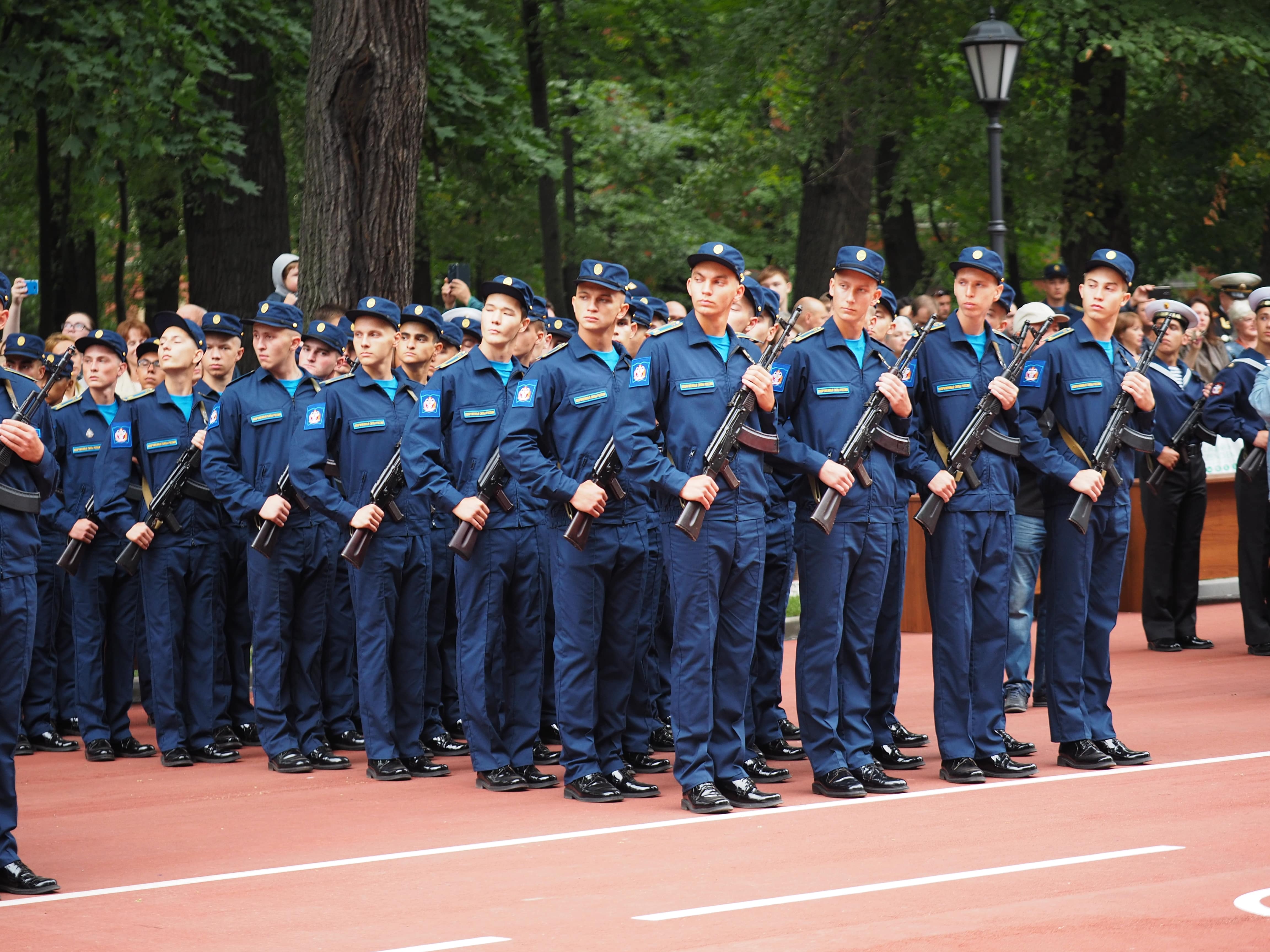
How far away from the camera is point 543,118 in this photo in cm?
2270

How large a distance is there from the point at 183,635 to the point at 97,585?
72cm

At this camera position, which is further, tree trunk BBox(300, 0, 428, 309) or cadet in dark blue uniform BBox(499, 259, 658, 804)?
tree trunk BBox(300, 0, 428, 309)

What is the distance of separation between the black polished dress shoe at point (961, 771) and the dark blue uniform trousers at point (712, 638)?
1103mm

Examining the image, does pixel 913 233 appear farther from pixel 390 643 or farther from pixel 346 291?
pixel 390 643

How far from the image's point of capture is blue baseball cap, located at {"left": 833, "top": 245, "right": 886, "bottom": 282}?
27.6 ft

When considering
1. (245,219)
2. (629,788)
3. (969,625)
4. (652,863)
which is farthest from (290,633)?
(245,219)

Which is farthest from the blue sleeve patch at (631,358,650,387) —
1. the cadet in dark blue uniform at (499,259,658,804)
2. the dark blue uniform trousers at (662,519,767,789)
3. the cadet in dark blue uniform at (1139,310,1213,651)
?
the cadet in dark blue uniform at (1139,310,1213,651)

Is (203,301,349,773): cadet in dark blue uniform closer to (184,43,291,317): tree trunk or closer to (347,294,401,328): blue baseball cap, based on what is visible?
(347,294,401,328): blue baseball cap

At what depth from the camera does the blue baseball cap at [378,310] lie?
9.66m

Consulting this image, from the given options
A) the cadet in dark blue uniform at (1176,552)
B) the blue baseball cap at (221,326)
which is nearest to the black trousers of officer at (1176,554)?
the cadet in dark blue uniform at (1176,552)

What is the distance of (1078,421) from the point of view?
8.88 meters

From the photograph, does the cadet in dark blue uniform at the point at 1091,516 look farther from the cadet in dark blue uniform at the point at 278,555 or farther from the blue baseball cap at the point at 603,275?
the cadet in dark blue uniform at the point at 278,555

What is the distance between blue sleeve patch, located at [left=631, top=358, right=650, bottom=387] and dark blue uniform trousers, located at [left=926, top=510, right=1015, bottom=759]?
1.69m

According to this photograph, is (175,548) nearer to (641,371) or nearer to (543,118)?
(641,371)
